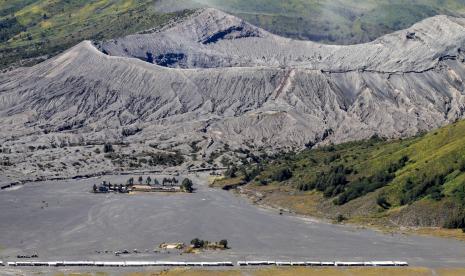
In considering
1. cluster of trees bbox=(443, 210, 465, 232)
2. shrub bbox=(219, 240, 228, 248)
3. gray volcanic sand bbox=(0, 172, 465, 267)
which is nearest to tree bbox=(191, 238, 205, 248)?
shrub bbox=(219, 240, 228, 248)

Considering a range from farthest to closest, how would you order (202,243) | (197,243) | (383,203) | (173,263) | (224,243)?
(383,203), (224,243), (202,243), (197,243), (173,263)

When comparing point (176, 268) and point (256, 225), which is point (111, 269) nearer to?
point (176, 268)

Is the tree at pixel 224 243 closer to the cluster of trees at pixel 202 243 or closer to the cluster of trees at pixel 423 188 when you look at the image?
the cluster of trees at pixel 202 243

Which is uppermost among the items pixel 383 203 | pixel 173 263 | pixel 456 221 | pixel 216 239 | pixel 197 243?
pixel 173 263

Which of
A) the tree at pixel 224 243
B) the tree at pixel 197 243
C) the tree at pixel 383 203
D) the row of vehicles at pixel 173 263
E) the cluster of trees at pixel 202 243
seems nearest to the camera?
the row of vehicles at pixel 173 263

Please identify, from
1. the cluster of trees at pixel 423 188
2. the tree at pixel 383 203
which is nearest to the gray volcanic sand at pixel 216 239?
the tree at pixel 383 203

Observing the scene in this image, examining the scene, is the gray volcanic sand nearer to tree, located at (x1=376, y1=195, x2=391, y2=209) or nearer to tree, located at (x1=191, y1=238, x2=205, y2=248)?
tree, located at (x1=191, y1=238, x2=205, y2=248)

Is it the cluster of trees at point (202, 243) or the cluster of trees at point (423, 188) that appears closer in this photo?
the cluster of trees at point (202, 243)

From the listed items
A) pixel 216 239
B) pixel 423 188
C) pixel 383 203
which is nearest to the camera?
pixel 216 239

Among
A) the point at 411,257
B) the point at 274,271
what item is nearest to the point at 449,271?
the point at 411,257

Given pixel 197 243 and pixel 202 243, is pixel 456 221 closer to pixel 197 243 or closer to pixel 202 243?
pixel 202 243

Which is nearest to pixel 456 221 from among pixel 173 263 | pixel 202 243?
pixel 202 243
